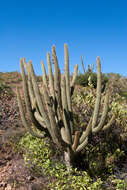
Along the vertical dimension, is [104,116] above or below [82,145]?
above

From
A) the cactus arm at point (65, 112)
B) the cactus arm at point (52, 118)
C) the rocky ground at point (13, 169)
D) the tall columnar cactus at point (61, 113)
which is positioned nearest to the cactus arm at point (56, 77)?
the tall columnar cactus at point (61, 113)

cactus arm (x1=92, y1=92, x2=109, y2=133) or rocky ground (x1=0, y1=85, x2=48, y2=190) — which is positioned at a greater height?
cactus arm (x1=92, y1=92, x2=109, y2=133)

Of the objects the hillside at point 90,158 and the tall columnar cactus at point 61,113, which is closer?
the tall columnar cactus at point 61,113

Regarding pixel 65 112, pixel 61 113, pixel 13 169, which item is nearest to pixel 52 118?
pixel 65 112

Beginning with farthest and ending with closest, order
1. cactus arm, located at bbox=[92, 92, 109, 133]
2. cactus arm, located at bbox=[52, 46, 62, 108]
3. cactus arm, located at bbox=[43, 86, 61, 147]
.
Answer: cactus arm, located at bbox=[52, 46, 62, 108] < cactus arm, located at bbox=[92, 92, 109, 133] < cactus arm, located at bbox=[43, 86, 61, 147]

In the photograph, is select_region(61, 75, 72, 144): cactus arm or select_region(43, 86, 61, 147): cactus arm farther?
select_region(61, 75, 72, 144): cactus arm

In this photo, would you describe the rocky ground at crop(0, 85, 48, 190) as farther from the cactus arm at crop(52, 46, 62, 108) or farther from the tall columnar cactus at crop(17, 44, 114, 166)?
the cactus arm at crop(52, 46, 62, 108)

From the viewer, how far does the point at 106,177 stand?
4039mm

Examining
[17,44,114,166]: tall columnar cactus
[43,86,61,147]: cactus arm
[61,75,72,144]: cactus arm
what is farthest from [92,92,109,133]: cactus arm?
[43,86,61,147]: cactus arm

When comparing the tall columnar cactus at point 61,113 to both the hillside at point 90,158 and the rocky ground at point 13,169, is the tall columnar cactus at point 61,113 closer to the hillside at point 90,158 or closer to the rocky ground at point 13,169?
the hillside at point 90,158

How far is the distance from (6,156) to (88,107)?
7.65 feet

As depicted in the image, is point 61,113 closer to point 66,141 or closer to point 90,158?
point 66,141

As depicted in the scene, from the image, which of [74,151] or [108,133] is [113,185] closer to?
[74,151]

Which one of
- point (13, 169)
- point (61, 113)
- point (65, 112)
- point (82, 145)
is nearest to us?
point (82, 145)
